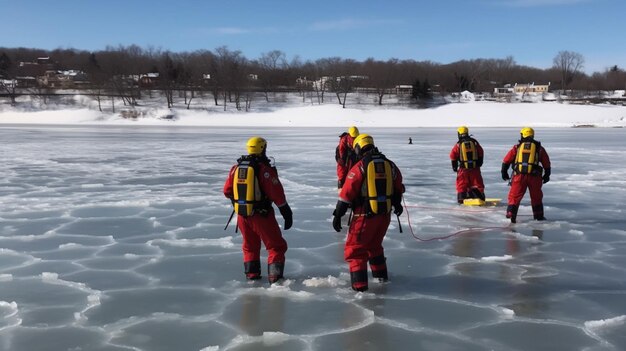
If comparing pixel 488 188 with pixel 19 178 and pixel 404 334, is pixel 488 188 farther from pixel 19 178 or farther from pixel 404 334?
pixel 19 178

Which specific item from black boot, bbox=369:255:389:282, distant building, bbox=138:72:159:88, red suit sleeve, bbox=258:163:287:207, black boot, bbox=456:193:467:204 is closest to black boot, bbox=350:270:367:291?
black boot, bbox=369:255:389:282

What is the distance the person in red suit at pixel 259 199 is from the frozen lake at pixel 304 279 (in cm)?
37

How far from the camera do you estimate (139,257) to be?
21.2 feet

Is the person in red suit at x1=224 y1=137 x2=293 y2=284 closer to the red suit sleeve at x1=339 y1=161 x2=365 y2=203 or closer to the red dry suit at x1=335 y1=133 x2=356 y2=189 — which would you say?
the red suit sleeve at x1=339 y1=161 x2=365 y2=203

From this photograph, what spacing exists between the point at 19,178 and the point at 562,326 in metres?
12.2

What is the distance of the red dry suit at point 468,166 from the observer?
9.58 meters

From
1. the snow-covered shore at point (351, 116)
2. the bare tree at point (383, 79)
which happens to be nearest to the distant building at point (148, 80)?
the snow-covered shore at point (351, 116)

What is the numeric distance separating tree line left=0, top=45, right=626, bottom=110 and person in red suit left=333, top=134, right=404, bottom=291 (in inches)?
2560

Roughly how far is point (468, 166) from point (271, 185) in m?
5.40

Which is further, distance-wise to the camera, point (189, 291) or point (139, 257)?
point (139, 257)

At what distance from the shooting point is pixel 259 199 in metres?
5.25

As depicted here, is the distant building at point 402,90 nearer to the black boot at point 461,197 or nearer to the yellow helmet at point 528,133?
the black boot at point 461,197

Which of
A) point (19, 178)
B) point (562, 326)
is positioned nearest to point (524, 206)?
point (562, 326)

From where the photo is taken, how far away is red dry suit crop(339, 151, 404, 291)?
5.02 m
